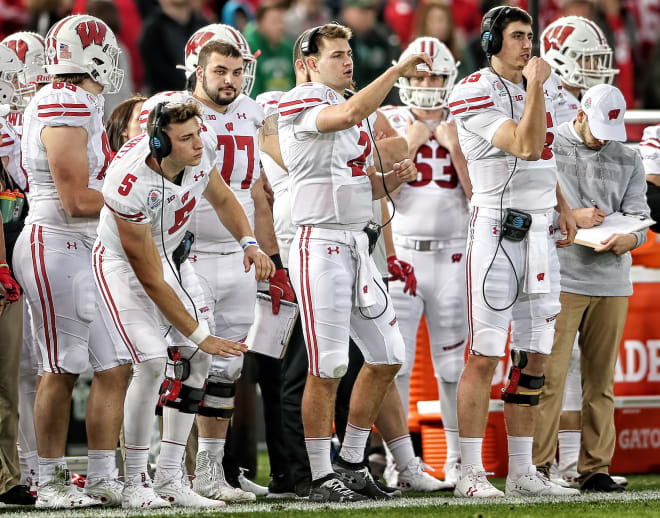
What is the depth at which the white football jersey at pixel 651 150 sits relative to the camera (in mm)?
6996

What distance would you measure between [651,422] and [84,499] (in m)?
3.28

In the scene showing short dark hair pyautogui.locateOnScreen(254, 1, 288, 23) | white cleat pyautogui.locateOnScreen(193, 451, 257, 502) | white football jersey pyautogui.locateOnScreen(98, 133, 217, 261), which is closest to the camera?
white football jersey pyautogui.locateOnScreen(98, 133, 217, 261)

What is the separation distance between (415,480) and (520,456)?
656mm

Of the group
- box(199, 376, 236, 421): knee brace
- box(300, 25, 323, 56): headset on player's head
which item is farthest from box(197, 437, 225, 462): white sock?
box(300, 25, 323, 56): headset on player's head

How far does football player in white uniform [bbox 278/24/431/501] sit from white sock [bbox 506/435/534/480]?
61cm

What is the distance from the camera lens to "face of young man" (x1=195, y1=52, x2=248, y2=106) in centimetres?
620

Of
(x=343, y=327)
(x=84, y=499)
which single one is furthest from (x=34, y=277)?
(x=343, y=327)

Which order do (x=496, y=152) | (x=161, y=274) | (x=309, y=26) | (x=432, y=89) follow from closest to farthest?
(x=161, y=274) → (x=496, y=152) → (x=432, y=89) → (x=309, y=26)

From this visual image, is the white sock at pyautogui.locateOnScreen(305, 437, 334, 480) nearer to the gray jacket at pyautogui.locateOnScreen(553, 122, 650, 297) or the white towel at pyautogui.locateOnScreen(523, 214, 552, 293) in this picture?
the white towel at pyautogui.locateOnScreen(523, 214, 552, 293)

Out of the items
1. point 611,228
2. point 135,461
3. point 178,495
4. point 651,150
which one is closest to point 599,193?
point 611,228

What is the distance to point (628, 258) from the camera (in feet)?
21.9

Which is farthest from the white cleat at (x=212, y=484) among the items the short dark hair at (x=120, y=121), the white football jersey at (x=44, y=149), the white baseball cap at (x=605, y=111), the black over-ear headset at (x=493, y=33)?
the white baseball cap at (x=605, y=111)

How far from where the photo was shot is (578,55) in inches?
272

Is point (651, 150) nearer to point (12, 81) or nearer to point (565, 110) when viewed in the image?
point (565, 110)
